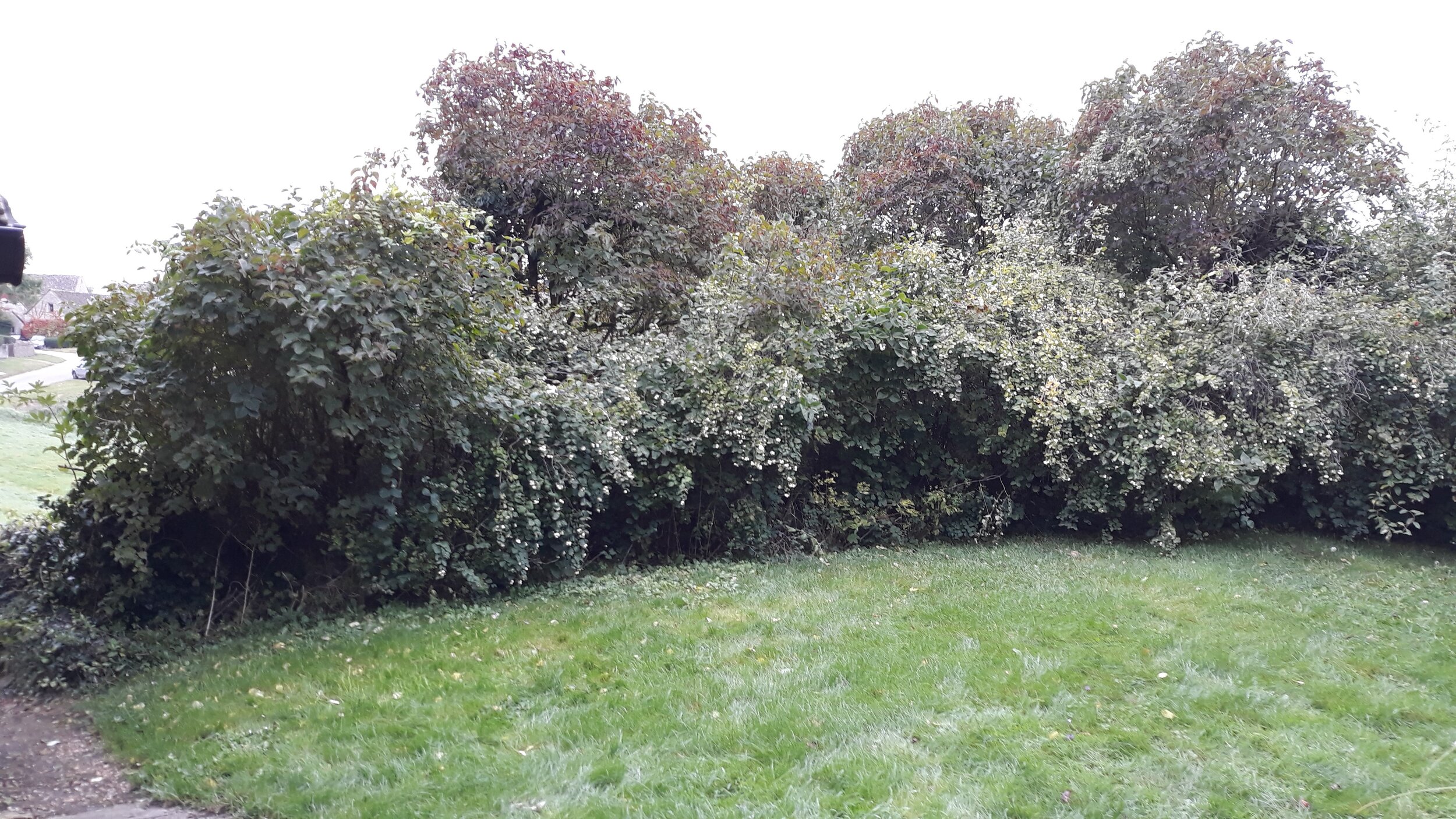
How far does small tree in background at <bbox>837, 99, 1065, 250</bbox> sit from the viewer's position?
13.3 meters

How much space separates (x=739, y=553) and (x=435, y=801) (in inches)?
207

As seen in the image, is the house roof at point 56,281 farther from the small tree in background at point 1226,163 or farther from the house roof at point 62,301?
the small tree in background at point 1226,163

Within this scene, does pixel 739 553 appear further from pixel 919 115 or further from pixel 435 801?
pixel 919 115

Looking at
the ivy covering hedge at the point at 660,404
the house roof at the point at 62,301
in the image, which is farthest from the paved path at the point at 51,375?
the house roof at the point at 62,301

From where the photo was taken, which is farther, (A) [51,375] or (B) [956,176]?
(B) [956,176]

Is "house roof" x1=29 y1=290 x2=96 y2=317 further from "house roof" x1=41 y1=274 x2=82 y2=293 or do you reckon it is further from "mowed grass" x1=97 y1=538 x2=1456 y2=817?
"mowed grass" x1=97 y1=538 x2=1456 y2=817

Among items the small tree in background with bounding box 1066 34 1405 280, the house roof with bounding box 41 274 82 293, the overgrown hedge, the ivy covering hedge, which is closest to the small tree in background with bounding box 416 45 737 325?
the ivy covering hedge

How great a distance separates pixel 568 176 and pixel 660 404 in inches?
152

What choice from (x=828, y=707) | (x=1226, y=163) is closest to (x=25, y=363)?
(x=828, y=707)

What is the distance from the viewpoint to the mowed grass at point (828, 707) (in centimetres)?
367

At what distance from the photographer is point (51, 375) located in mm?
5824

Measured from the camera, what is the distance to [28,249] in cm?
369

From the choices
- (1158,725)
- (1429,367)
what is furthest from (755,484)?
(1429,367)

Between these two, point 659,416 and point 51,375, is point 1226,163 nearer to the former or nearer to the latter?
point 659,416
